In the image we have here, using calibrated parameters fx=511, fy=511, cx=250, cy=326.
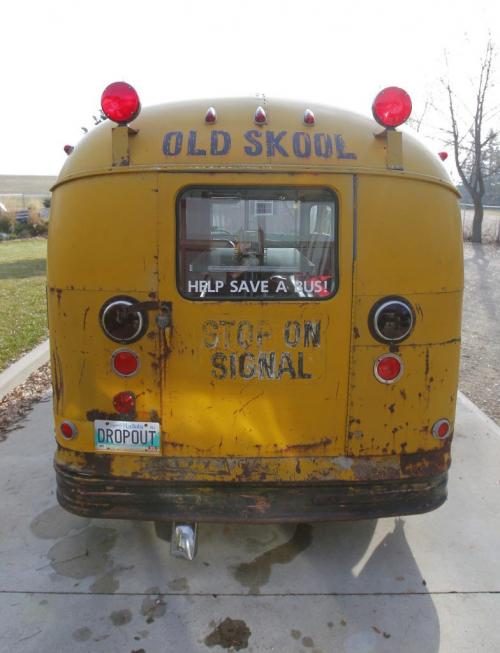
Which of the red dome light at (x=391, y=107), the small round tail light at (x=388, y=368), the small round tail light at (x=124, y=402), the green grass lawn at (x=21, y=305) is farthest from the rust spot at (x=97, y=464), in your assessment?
the green grass lawn at (x=21, y=305)

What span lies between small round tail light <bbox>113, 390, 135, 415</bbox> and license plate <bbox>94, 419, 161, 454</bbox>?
7 centimetres

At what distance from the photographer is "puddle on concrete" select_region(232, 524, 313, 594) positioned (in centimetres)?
284

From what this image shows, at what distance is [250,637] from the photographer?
2.46m

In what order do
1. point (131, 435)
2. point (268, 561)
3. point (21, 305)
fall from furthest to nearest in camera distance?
point (21, 305), point (268, 561), point (131, 435)

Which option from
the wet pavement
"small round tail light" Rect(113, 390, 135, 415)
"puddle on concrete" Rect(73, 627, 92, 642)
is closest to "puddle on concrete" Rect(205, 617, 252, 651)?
"puddle on concrete" Rect(73, 627, 92, 642)

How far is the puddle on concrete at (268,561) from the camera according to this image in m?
2.84

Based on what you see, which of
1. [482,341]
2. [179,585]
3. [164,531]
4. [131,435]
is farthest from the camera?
[482,341]

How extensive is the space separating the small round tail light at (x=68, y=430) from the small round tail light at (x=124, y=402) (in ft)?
0.87

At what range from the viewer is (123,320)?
2.47 m

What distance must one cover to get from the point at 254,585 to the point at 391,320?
162 centimetres

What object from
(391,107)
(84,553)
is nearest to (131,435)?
(84,553)

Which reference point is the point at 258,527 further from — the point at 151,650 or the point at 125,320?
the point at 125,320

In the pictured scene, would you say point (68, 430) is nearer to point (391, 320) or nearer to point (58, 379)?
point (58, 379)

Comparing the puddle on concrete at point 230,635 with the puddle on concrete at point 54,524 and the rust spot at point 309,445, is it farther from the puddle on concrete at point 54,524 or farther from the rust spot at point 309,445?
the puddle on concrete at point 54,524
